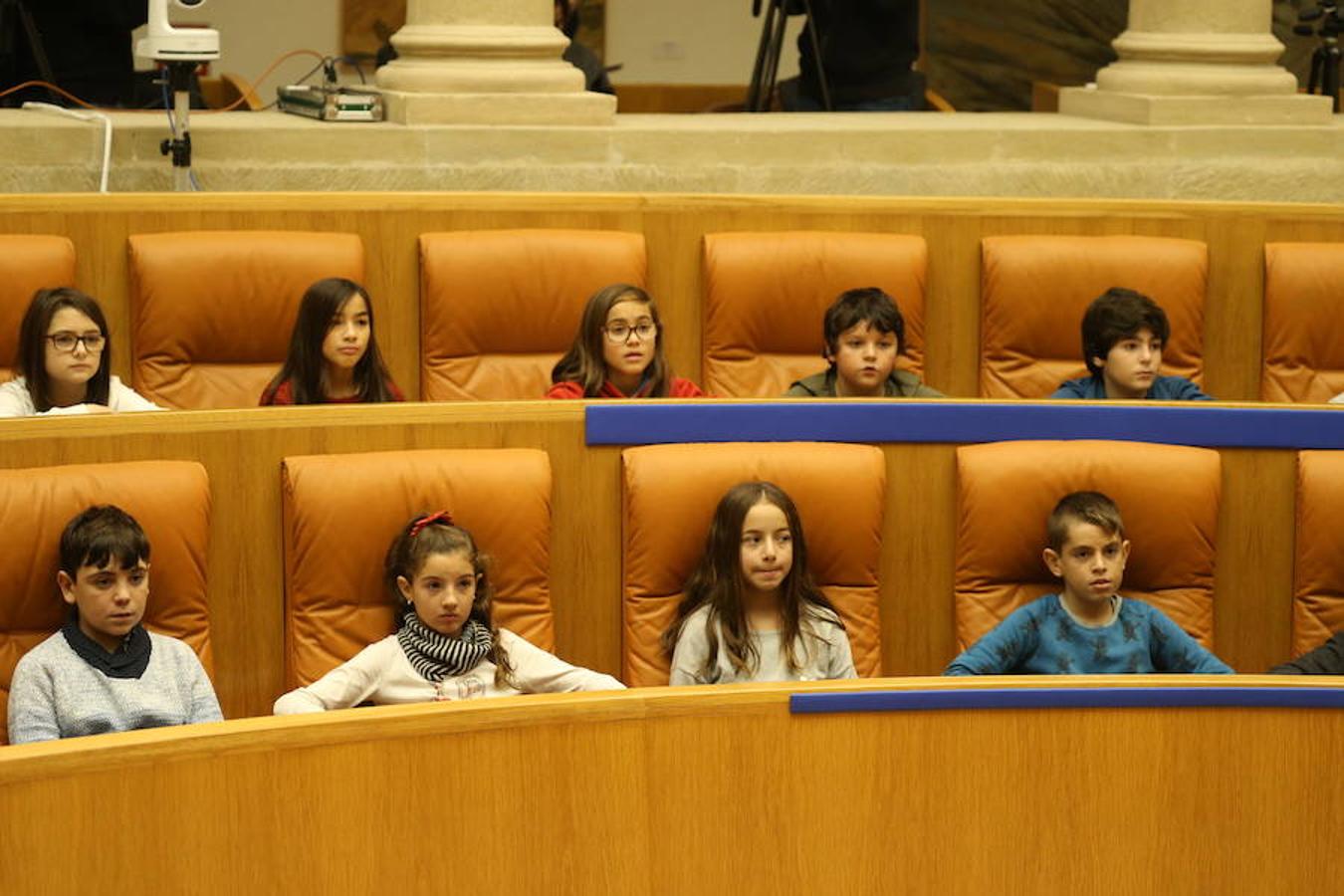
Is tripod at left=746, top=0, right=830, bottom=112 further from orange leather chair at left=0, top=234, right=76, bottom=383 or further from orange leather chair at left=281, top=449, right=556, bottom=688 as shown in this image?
orange leather chair at left=281, top=449, right=556, bottom=688

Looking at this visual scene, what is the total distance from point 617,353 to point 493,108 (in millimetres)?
1274

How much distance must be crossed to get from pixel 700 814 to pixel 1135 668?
111 centimetres

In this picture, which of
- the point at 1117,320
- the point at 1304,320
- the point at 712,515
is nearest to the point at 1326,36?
the point at 1304,320

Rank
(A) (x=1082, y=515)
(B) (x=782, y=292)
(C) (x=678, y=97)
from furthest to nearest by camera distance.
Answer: (C) (x=678, y=97)
(B) (x=782, y=292)
(A) (x=1082, y=515)

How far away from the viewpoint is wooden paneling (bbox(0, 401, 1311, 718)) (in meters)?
3.33

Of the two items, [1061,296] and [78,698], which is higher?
[1061,296]

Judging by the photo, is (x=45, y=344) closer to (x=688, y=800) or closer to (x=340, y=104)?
(x=340, y=104)

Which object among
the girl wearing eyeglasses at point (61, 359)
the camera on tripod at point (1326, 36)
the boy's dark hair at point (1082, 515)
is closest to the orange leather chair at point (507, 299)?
the girl wearing eyeglasses at point (61, 359)

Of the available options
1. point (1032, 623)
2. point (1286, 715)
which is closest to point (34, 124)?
point (1032, 623)

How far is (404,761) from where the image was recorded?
2492 millimetres

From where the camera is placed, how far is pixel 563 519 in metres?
3.54

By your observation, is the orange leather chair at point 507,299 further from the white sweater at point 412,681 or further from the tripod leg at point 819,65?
the tripod leg at point 819,65

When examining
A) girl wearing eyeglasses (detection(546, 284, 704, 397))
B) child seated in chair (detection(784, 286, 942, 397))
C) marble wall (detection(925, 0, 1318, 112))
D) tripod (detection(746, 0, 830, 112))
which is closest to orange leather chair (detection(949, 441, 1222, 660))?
child seated in chair (detection(784, 286, 942, 397))

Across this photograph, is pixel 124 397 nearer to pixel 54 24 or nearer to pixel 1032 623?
pixel 1032 623
